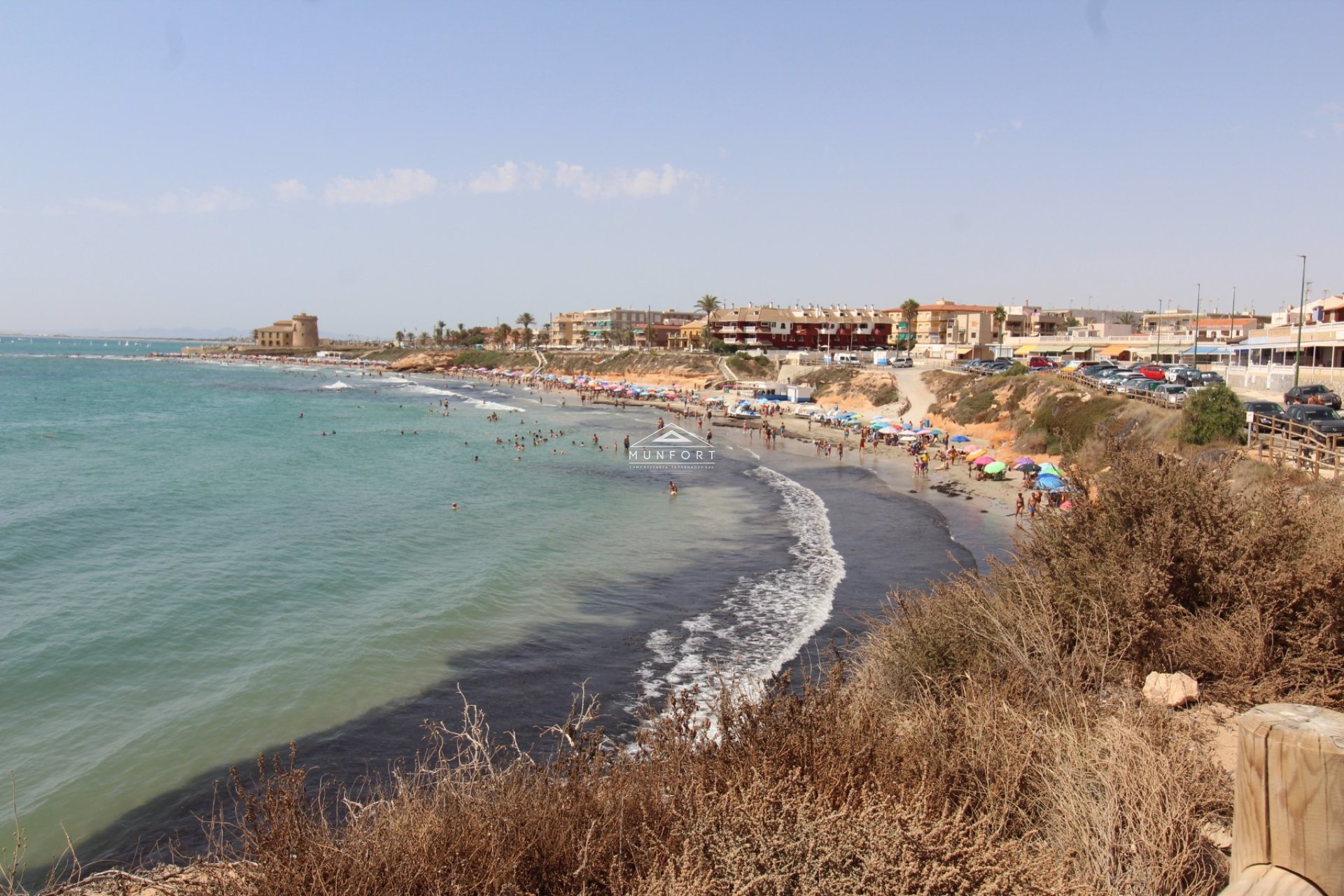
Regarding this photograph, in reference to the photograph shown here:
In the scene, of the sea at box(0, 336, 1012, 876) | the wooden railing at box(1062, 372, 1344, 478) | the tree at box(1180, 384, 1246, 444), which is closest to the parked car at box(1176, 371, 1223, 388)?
the tree at box(1180, 384, 1246, 444)

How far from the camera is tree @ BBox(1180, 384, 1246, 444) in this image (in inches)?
982

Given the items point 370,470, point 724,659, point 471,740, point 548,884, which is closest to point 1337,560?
point 548,884

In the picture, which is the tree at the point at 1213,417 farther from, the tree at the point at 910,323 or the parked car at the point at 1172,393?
the tree at the point at 910,323

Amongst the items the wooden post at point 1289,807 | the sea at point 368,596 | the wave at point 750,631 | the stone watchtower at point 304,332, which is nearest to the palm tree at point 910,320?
the sea at point 368,596

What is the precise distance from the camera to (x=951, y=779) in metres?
4.96

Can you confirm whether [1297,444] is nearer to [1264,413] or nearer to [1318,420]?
[1318,420]

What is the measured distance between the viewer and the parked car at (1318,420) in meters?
20.8

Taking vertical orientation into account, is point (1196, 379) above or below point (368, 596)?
above

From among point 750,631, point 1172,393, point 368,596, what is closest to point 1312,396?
point 1172,393

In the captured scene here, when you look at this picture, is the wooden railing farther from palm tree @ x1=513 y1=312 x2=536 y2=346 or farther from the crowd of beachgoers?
palm tree @ x1=513 y1=312 x2=536 y2=346

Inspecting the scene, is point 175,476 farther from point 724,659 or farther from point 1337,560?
point 1337,560

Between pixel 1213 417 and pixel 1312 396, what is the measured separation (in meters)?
5.97

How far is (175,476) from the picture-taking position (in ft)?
110

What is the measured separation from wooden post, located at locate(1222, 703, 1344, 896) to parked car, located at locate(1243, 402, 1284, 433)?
24686 millimetres
